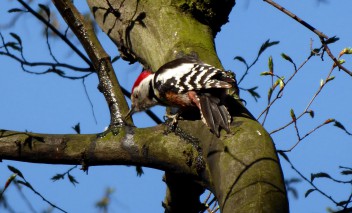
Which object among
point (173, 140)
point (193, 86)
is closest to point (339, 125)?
point (193, 86)

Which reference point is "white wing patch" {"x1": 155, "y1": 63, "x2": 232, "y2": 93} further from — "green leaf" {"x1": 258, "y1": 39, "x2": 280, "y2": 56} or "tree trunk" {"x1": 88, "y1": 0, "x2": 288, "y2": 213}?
"green leaf" {"x1": 258, "y1": 39, "x2": 280, "y2": 56}

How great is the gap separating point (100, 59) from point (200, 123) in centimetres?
96

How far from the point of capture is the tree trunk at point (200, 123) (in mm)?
2361

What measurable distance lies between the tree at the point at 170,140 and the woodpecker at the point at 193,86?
0.07 meters

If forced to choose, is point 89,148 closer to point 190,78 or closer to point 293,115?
point 190,78

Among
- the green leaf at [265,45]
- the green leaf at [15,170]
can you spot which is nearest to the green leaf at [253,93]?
the green leaf at [265,45]

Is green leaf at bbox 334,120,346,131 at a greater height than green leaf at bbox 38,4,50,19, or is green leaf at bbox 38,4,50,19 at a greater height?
green leaf at bbox 38,4,50,19

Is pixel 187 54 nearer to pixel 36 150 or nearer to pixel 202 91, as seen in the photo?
pixel 202 91

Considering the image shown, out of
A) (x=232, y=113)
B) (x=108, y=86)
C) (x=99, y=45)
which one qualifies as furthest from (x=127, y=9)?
(x=232, y=113)

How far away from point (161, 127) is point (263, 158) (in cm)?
72

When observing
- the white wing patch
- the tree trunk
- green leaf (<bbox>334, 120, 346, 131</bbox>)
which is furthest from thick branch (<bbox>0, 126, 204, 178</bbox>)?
green leaf (<bbox>334, 120, 346, 131</bbox>)

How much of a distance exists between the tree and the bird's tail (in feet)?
0.14

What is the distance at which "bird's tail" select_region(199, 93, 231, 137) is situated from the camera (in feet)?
9.25

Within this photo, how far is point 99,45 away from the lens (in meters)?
3.94
